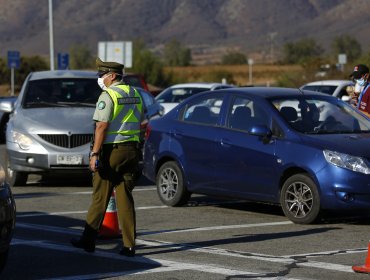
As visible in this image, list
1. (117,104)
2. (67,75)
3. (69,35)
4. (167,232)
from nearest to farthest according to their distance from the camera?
(117,104)
(167,232)
(67,75)
(69,35)

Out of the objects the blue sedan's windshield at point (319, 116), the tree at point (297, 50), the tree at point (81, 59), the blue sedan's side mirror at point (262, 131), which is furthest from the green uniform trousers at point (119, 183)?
the tree at point (297, 50)

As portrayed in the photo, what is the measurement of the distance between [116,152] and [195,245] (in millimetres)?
1381

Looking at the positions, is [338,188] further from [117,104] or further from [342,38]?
[342,38]

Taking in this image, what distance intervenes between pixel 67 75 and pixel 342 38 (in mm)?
111664

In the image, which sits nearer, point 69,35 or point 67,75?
point 67,75

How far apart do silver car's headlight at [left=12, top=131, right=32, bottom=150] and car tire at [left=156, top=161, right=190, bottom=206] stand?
2.91 metres

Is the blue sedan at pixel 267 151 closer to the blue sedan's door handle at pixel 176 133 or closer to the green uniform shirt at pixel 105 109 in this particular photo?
the blue sedan's door handle at pixel 176 133

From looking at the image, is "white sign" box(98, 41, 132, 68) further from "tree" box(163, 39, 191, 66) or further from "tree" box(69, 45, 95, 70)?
"tree" box(163, 39, 191, 66)

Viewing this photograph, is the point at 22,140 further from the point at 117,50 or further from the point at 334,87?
the point at 117,50

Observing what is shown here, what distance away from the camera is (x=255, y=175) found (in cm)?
1352

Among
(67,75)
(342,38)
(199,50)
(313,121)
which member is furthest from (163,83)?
(199,50)

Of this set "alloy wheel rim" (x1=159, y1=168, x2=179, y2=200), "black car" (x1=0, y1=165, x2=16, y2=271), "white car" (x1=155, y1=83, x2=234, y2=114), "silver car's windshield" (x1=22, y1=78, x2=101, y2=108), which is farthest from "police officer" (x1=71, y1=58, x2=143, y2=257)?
"white car" (x1=155, y1=83, x2=234, y2=114)

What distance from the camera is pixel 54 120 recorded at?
17234 millimetres

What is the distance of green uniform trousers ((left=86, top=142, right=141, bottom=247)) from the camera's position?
414 inches
